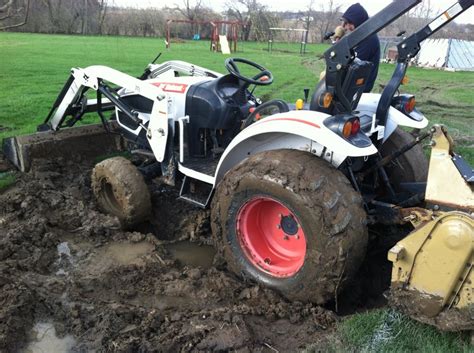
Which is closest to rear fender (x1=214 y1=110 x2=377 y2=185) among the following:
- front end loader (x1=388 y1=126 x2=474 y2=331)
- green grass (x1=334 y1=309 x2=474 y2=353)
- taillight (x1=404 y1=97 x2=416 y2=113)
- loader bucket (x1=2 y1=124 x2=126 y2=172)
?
front end loader (x1=388 y1=126 x2=474 y2=331)

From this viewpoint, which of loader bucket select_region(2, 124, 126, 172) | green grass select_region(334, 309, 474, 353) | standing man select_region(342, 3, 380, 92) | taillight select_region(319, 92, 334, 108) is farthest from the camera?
loader bucket select_region(2, 124, 126, 172)

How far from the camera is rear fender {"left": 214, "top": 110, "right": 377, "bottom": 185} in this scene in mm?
3094

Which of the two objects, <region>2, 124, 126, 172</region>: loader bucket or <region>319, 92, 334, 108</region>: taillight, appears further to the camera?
<region>2, 124, 126, 172</region>: loader bucket

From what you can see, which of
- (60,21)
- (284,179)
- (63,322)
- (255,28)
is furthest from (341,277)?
(255,28)

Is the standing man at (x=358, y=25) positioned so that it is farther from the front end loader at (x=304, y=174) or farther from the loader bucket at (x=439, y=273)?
the loader bucket at (x=439, y=273)

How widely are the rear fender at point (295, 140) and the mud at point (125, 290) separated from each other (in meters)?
0.92

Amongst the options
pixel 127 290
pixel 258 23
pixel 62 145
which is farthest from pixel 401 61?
pixel 258 23

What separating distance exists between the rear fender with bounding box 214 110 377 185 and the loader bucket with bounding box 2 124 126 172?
2.56 metres

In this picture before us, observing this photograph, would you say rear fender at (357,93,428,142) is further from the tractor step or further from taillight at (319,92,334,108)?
the tractor step

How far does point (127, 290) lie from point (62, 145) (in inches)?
107

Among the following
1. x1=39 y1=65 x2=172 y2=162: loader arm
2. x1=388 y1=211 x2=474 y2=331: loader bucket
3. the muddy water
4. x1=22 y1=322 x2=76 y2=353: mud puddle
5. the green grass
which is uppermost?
x1=39 y1=65 x2=172 y2=162: loader arm

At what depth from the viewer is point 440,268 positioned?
276 cm

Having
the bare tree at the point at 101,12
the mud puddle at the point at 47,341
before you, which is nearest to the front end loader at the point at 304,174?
the mud puddle at the point at 47,341

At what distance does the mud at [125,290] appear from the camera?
120 inches
